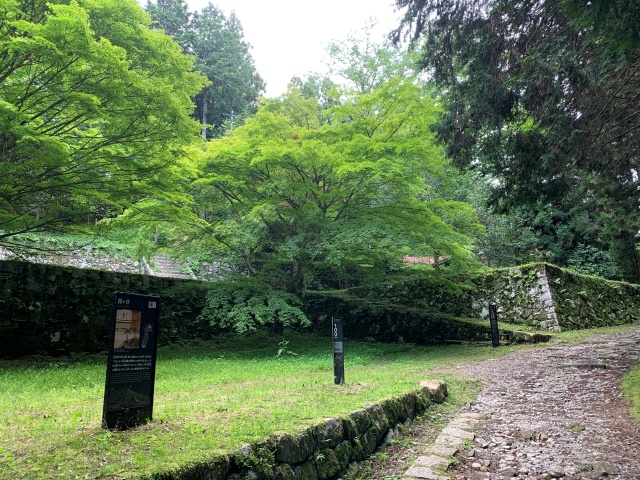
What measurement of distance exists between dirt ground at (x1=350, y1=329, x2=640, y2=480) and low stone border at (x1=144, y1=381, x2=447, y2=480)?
0.66 feet

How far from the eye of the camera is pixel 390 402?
419 cm

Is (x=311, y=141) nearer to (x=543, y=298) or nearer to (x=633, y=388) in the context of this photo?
(x=633, y=388)

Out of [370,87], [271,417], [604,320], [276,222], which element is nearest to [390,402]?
[271,417]

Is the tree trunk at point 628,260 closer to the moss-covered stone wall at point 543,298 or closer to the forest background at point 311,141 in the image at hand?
the moss-covered stone wall at point 543,298

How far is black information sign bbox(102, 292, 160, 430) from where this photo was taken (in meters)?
2.73

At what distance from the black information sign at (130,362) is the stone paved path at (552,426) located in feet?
7.05

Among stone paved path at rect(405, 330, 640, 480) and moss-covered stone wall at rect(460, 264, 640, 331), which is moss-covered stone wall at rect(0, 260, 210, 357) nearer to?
stone paved path at rect(405, 330, 640, 480)

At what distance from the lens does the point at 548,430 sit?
4.03 m

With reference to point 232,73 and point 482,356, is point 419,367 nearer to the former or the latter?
point 482,356

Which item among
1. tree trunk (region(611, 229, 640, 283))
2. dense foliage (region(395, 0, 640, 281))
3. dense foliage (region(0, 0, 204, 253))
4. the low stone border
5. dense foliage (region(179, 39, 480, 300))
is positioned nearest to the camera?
the low stone border

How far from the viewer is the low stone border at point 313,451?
2352 millimetres

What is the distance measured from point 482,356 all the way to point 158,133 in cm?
814

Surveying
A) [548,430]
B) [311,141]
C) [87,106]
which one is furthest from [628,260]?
[87,106]

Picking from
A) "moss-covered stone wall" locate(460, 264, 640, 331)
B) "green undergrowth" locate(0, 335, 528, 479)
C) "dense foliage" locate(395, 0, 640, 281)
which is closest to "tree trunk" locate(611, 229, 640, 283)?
"moss-covered stone wall" locate(460, 264, 640, 331)
